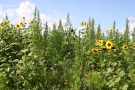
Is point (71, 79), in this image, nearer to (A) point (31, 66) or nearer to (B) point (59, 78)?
(B) point (59, 78)

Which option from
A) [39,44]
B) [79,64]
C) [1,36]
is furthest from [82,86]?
[1,36]

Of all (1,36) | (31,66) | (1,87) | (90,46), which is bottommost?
(1,87)

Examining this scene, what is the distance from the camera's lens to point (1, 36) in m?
3.47

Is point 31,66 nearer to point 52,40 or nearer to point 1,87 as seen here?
point 1,87

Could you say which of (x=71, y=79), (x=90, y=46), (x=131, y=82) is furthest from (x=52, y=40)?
(x=131, y=82)

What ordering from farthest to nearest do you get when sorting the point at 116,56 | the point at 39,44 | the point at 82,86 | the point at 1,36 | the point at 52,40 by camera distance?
1. the point at 52,40
2. the point at 39,44
3. the point at 1,36
4. the point at 116,56
5. the point at 82,86

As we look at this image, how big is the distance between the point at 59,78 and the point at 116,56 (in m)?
1.23

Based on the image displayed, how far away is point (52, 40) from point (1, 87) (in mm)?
2213

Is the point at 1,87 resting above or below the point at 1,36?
below

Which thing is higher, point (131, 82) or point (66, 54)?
point (66, 54)

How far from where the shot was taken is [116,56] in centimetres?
293

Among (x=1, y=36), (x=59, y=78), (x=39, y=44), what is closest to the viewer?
(x=59, y=78)

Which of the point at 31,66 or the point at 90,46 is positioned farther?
the point at 90,46

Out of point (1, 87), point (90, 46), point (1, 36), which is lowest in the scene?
point (1, 87)
